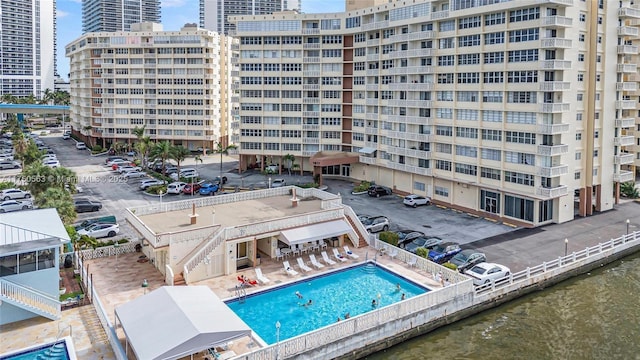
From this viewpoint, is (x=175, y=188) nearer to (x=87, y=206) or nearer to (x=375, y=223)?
(x=87, y=206)

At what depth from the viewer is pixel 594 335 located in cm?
3150

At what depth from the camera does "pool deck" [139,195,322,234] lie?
40031 mm

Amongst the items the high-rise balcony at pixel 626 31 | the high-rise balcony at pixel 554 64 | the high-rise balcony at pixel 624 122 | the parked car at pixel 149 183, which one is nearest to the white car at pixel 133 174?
the parked car at pixel 149 183

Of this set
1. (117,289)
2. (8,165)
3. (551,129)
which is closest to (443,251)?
(551,129)

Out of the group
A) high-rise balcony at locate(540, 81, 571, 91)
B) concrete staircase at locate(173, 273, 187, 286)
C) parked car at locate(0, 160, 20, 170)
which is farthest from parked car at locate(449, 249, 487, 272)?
parked car at locate(0, 160, 20, 170)

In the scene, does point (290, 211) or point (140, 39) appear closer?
point (290, 211)

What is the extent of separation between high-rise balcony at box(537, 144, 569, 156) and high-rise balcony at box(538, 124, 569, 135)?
1299mm

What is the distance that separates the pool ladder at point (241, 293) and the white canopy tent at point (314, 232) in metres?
5.57

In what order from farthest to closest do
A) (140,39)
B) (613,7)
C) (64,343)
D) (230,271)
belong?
(140,39)
(613,7)
(230,271)
(64,343)

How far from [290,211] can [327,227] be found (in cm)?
398

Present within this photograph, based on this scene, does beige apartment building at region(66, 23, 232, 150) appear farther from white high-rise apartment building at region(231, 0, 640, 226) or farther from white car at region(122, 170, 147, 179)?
white high-rise apartment building at region(231, 0, 640, 226)

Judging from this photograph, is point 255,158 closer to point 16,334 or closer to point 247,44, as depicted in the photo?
point 247,44

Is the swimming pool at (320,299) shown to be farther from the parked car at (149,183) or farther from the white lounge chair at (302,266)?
the parked car at (149,183)

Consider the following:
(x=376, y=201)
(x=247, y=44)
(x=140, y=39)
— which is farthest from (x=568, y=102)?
(x=140, y=39)
